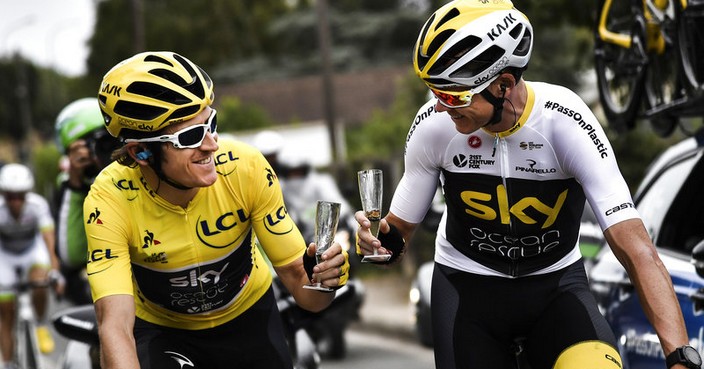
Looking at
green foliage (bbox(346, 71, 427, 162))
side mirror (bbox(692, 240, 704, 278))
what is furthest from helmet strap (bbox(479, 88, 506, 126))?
green foliage (bbox(346, 71, 427, 162))

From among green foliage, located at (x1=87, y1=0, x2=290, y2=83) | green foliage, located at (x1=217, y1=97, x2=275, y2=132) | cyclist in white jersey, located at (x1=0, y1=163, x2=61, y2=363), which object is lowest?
green foliage, located at (x1=217, y1=97, x2=275, y2=132)

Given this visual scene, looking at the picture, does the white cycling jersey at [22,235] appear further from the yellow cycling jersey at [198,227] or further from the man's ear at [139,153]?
the man's ear at [139,153]

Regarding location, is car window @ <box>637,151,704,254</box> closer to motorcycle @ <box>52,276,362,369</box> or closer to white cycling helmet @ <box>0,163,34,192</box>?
motorcycle @ <box>52,276,362,369</box>

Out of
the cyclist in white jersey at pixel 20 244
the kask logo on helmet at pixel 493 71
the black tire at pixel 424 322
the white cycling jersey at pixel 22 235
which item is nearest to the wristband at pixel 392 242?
the kask logo on helmet at pixel 493 71

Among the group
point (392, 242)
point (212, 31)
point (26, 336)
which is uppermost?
point (392, 242)

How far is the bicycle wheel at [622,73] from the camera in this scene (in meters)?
6.75

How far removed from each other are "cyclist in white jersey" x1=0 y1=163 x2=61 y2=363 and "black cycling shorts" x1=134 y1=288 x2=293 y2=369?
8.14m

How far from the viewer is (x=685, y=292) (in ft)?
16.9

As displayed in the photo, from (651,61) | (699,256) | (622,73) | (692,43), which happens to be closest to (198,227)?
(699,256)

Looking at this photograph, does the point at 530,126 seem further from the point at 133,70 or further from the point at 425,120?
the point at 133,70

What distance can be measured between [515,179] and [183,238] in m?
1.34

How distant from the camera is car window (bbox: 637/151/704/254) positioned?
5754 mm

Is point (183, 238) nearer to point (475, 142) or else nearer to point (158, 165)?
point (158, 165)

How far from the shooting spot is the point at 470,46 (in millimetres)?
4391
